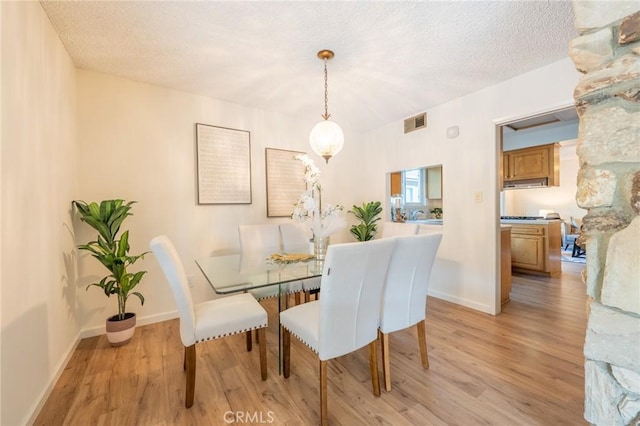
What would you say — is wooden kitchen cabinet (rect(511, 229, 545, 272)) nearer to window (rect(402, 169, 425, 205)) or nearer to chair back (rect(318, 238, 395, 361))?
window (rect(402, 169, 425, 205))

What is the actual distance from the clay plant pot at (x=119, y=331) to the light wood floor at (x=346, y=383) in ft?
0.25

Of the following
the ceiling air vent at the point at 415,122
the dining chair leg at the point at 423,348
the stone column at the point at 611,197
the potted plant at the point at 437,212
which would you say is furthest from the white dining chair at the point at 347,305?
the potted plant at the point at 437,212

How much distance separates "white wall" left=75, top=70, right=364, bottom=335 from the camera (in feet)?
8.03

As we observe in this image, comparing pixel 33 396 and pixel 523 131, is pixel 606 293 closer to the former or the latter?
pixel 33 396

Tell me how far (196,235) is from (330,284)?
2.19m

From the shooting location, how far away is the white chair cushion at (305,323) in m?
1.48

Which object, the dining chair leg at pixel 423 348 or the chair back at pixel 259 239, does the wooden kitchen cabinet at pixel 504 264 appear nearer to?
the dining chair leg at pixel 423 348

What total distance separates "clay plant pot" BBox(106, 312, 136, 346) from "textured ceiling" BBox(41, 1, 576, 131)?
7.52 ft

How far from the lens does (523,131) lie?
5039 millimetres

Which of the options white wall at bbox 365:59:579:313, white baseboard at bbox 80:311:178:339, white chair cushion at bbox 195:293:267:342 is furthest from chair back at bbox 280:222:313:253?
white wall at bbox 365:59:579:313

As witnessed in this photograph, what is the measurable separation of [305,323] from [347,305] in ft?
1.08

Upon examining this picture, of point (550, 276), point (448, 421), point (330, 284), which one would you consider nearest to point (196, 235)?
point (330, 284)

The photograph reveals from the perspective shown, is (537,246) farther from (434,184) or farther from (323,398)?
(323,398)

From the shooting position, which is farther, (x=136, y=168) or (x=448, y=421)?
(x=136, y=168)
